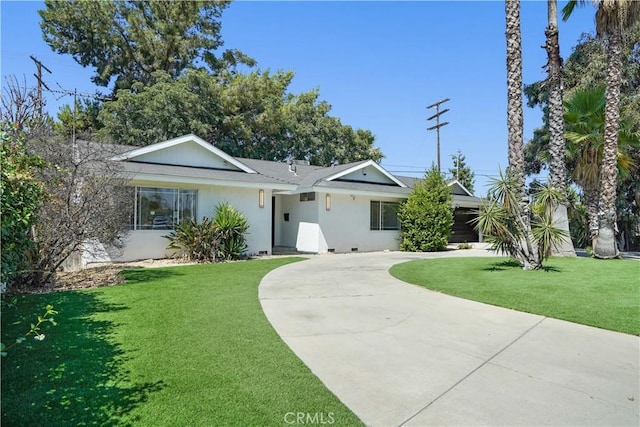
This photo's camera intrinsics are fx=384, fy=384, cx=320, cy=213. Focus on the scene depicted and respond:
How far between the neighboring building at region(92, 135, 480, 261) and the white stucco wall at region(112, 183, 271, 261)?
3 centimetres

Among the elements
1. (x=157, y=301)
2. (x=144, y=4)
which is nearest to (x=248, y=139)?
(x=144, y=4)

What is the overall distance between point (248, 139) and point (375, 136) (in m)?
14.0

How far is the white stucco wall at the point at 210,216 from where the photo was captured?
42.1 feet

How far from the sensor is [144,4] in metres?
30.3

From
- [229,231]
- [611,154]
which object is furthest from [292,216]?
[611,154]

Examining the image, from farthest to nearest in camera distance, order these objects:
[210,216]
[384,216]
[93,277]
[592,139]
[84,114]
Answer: [84,114]
[384,216]
[592,139]
[210,216]
[93,277]

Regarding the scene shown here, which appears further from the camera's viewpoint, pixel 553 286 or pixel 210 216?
pixel 210 216

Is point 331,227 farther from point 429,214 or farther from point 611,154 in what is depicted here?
point 611,154

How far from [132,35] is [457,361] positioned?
34.1 meters

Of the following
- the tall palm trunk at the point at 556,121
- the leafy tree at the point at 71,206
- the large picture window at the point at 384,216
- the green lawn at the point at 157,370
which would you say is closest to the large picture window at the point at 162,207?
the leafy tree at the point at 71,206

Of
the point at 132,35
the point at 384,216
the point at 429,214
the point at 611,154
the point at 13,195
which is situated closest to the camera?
the point at 13,195

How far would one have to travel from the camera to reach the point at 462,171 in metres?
46.2

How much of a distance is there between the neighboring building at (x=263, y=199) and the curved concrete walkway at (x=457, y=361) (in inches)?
311

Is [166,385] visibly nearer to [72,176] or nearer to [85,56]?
[72,176]
